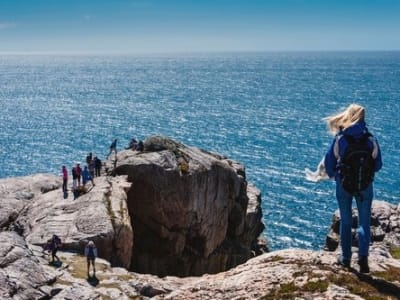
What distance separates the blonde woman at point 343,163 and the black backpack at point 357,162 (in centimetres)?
2

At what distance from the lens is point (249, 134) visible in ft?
452

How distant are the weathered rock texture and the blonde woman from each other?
101 feet

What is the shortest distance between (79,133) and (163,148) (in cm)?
10072

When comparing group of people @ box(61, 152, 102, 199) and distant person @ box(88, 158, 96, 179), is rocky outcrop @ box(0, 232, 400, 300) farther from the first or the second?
distant person @ box(88, 158, 96, 179)

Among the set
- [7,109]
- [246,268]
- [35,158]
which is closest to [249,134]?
[35,158]

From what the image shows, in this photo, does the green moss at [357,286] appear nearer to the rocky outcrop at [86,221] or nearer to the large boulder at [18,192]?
the rocky outcrop at [86,221]

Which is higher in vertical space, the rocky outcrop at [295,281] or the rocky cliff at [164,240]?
the rocky outcrop at [295,281]

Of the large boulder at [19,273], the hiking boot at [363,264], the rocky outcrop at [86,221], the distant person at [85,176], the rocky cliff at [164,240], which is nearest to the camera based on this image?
the hiking boot at [363,264]

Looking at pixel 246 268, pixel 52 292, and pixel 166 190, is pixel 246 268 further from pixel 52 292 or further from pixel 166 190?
pixel 166 190

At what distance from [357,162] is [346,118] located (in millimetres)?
1013

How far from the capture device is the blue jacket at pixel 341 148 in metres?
10.5

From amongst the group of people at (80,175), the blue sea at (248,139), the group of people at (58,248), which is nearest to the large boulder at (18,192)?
the group of people at (80,175)

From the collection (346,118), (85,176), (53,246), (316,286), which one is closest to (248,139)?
(85,176)

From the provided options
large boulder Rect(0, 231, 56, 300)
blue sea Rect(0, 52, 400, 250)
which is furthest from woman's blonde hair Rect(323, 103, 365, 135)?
blue sea Rect(0, 52, 400, 250)
